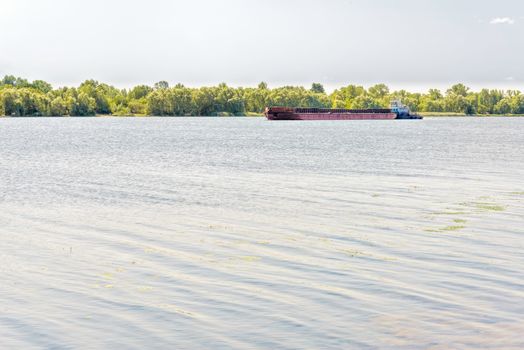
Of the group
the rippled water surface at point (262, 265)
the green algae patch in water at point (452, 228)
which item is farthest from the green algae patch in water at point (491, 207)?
the green algae patch in water at point (452, 228)

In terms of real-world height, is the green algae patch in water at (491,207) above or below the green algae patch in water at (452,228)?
above

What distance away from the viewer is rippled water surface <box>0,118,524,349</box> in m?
17.4

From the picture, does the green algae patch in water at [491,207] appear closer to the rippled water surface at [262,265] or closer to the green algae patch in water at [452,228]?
the rippled water surface at [262,265]

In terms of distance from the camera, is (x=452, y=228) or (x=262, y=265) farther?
(x=452, y=228)

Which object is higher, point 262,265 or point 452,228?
point 452,228

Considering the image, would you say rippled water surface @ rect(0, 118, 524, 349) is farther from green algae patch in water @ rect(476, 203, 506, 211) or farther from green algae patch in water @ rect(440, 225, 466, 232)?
green algae patch in water @ rect(476, 203, 506, 211)

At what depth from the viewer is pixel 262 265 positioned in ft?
79.3

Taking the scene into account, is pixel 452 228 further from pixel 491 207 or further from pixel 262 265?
pixel 262 265

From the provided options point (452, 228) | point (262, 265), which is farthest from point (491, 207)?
point (262, 265)

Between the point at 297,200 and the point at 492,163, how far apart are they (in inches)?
1345

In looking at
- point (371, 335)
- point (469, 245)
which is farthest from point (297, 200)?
point (371, 335)

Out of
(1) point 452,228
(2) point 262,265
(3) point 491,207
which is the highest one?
(3) point 491,207

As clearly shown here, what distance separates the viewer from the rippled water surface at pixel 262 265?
1742 centimetres

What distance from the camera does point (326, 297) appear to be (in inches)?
800
